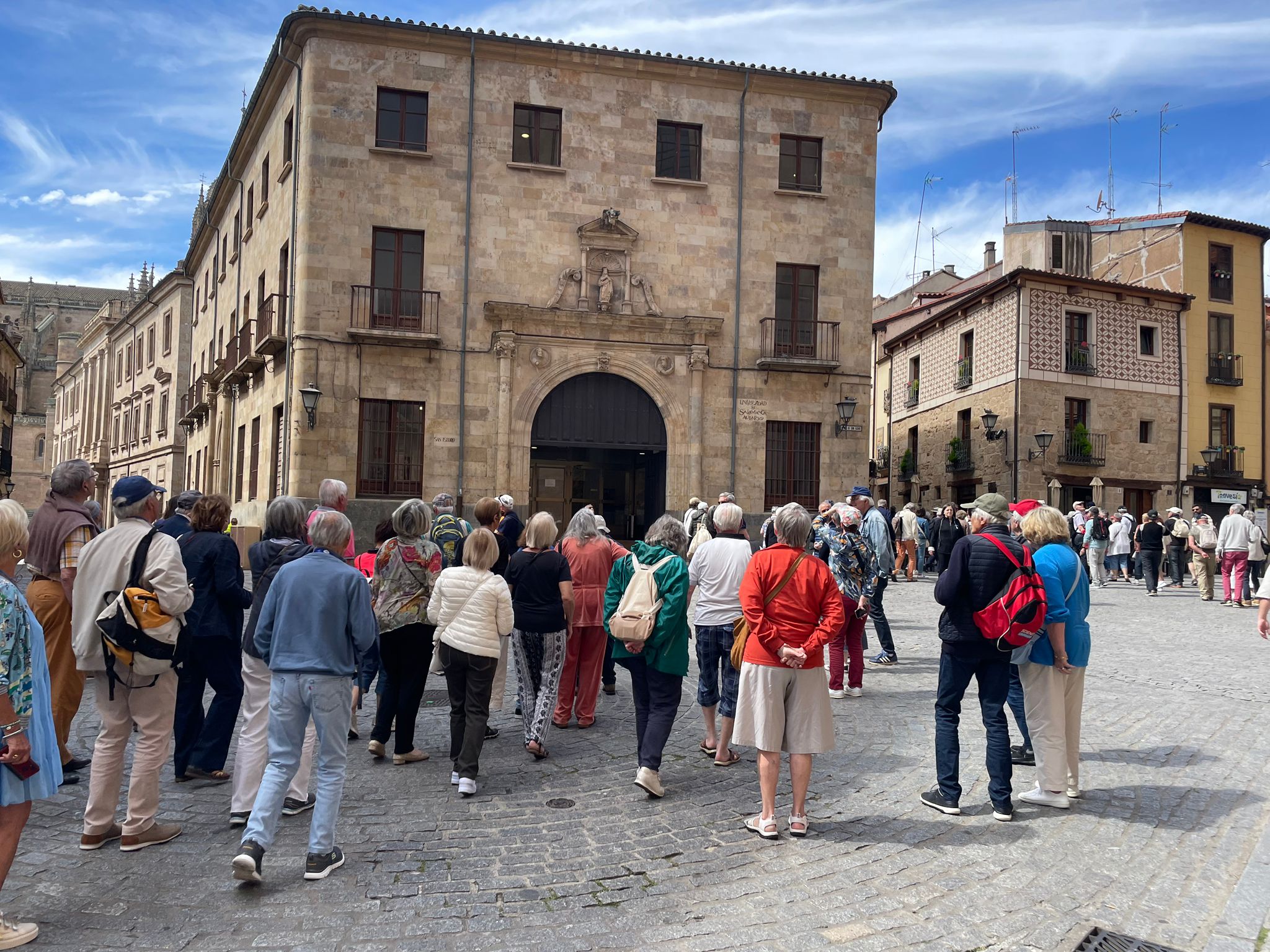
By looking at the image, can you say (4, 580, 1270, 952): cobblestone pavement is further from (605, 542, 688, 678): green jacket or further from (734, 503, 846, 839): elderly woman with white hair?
(605, 542, 688, 678): green jacket

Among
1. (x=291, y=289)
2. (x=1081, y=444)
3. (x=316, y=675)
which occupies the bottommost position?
(x=316, y=675)

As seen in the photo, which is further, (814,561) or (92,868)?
(814,561)

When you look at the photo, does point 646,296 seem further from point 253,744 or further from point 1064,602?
point 253,744

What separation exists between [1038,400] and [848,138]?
36.2 feet

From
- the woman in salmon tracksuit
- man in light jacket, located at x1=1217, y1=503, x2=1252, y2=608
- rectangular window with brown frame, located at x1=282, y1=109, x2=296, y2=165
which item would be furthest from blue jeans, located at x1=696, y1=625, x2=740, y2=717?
rectangular window with brown frame, located at x1=282, y1=109, x2=296, y2=165

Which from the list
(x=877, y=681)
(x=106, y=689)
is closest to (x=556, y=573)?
(x=106, y=689)

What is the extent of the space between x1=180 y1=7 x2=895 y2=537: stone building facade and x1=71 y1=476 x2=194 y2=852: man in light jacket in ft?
48.9

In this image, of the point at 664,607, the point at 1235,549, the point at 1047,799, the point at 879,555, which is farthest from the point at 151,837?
the point at 1235,549

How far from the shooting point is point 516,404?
822 inches

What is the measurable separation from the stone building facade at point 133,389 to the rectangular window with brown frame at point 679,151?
23.9 metres

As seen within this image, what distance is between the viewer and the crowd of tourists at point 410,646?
4.54 metres

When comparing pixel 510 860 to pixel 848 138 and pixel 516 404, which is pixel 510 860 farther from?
pixel 848 138

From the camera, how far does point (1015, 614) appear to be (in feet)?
17.1

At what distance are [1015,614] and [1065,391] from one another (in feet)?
87.6
